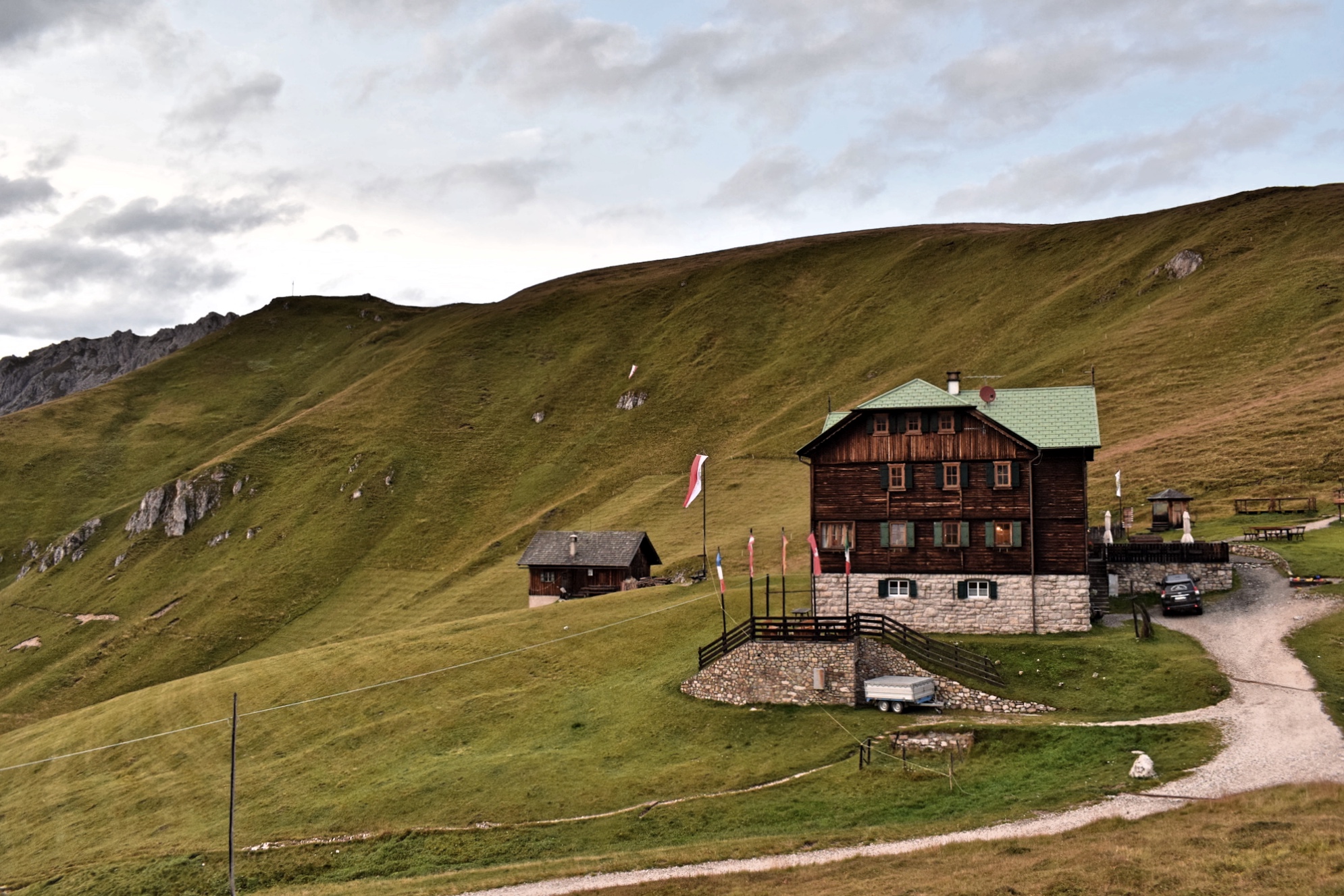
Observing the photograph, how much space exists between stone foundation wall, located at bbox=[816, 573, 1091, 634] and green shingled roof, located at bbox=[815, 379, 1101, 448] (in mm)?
7701

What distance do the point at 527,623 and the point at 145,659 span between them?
260 ft

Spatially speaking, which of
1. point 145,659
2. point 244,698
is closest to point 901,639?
point 244,698

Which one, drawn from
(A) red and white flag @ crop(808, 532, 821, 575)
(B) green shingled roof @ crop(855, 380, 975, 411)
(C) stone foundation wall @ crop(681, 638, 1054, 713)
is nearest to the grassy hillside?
(C) stone foundation wall @ crop(681, 638, 1054, 713)

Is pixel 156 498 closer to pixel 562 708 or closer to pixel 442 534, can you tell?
pixel 442 534

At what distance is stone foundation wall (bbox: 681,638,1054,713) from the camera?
5056 cm

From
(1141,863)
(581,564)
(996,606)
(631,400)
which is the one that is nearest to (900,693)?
(996,606)

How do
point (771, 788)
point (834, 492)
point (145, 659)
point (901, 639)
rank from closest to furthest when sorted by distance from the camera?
point (771, 788)
point (901, 639)
point (834, 492)
point (145, 659)

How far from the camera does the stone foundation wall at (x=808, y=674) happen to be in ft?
166

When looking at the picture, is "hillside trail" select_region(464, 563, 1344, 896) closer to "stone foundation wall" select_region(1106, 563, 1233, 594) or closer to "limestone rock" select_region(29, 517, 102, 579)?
"stone foundation wall" select_region(1106, 563, 1233, 594)

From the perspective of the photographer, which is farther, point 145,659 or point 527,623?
point 145,659

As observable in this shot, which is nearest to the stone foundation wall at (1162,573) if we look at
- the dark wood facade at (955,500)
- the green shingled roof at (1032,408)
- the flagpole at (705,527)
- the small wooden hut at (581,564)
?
the dark wood facade at (955,500)

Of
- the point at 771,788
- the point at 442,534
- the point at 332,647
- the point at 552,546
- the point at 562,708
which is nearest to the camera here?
the point at 771,788

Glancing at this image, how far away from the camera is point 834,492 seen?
63125 mm

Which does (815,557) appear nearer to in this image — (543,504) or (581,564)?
(581,564)
